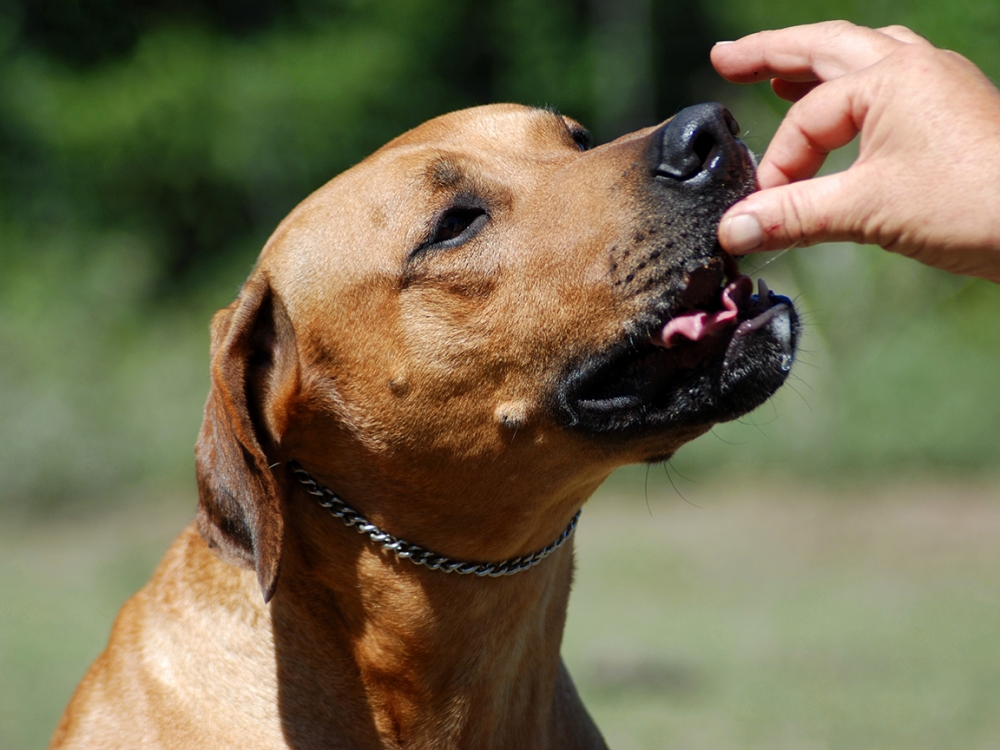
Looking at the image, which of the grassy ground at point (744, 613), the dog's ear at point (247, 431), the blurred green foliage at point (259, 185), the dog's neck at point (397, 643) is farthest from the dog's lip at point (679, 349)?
the blurred green foliage at point (259, 185)

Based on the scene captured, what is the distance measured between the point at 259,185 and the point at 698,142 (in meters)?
17.9

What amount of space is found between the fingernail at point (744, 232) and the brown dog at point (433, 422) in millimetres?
315

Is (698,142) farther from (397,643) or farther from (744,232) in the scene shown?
(397,643)

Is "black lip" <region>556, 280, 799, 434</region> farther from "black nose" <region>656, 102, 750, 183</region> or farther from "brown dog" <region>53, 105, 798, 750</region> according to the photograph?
"black nose" <region>656, 102, 750, 183</region>

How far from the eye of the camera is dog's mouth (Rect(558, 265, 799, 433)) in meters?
3.04

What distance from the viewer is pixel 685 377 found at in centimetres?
315

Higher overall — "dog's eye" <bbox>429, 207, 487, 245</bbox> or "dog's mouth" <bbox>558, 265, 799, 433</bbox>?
"dog's eye" <bbox>429, 207, 487, 245</bbox>

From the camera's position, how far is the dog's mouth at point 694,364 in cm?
304

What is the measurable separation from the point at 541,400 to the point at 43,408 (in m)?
9.90

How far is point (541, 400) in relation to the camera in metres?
3.22

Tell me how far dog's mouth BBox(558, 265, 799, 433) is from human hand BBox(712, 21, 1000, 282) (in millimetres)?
360

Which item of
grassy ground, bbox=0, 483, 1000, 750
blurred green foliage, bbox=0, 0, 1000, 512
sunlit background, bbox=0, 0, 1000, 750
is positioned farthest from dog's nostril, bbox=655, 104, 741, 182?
blurred green foliage, bbox=0, 0, 1000, 512

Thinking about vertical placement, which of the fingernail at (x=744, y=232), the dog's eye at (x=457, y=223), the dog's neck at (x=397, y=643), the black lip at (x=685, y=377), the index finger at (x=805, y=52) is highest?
the index finger at (x=805, y=52)

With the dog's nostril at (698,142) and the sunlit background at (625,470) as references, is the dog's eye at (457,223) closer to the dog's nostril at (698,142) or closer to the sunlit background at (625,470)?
the dog's nostril at (698,142)
